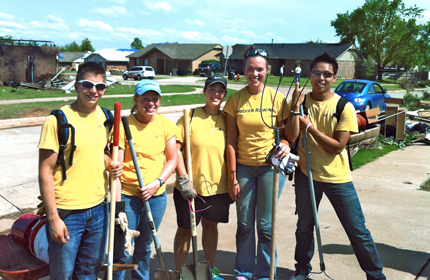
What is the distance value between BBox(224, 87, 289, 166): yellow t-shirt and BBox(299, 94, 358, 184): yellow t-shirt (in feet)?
0.94

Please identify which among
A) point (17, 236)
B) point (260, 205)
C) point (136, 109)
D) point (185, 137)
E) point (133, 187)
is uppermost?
point (136, 109)

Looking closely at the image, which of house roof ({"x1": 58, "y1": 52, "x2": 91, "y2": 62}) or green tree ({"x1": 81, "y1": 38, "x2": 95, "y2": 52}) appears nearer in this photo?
house roof ({"x1": 58, "y1": 52, "x2": 91, "y2": 62})

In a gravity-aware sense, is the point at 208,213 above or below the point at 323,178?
below

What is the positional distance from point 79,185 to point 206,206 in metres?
1.23

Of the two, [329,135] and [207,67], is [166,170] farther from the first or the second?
[207,67]

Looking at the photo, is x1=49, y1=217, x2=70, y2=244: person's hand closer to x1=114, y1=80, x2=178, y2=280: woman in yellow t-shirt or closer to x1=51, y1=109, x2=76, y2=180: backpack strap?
x1=51, y1=109, x2=76, y2=180: backpack strap

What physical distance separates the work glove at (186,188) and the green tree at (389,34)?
61.5 metres

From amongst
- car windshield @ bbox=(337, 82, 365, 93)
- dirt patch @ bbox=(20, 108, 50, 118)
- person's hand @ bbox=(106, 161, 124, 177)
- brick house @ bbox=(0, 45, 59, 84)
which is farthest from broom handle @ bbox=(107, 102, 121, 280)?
brick house @ bbox=(0, 45, 59, 84)

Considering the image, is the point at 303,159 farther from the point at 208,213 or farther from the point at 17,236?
the point at 17,236

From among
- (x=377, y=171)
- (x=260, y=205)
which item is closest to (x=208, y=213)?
(x=260, y=205)

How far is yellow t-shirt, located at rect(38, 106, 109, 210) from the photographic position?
2.51m

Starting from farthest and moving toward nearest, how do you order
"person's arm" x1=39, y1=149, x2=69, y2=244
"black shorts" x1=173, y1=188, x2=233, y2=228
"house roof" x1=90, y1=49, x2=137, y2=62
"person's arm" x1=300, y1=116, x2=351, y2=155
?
"house roof" x1=90, y1=49, x2=137, y2=62 → "black shorts" x1=173, y1=188, x2=233, y2=228 → "person's arm" x1=300, y1=116, x2=351, y2=155 → "person's arm" x1=39, y1=149, x2=69, y2=244

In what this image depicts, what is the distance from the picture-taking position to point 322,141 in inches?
130

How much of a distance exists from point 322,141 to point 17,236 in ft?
8.55
